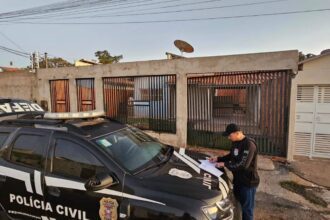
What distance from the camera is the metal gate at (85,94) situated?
10.1 meters

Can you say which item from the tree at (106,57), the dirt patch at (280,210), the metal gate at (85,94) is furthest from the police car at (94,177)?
the tree at (106,57)

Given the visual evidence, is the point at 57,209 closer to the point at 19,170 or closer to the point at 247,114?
the point at 19,170

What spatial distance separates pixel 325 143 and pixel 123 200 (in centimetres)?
658

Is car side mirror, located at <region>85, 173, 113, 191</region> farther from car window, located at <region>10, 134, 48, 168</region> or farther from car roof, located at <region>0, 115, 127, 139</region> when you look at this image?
car window, located at <region>10, 134, 48, 168</region>

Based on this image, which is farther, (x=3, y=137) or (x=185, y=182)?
(x=3, y=137)

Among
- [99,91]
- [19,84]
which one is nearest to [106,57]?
[19,84]

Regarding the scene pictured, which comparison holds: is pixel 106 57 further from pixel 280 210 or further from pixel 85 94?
pixel 280 210

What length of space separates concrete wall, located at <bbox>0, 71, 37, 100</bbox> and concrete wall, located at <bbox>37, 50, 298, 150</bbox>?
2.93 feet

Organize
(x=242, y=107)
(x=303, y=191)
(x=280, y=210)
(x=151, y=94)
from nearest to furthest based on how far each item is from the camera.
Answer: (x=280, y=210) < (x=303, y=191) < (x=242, y=107) < (x=151, y=94)

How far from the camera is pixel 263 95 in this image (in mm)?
6914

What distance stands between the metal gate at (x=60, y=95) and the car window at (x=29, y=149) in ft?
27.0

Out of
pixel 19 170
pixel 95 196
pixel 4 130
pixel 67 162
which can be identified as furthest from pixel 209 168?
pixel 4 130

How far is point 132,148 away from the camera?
2.96 metres

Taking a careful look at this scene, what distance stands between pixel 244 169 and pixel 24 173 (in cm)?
275
